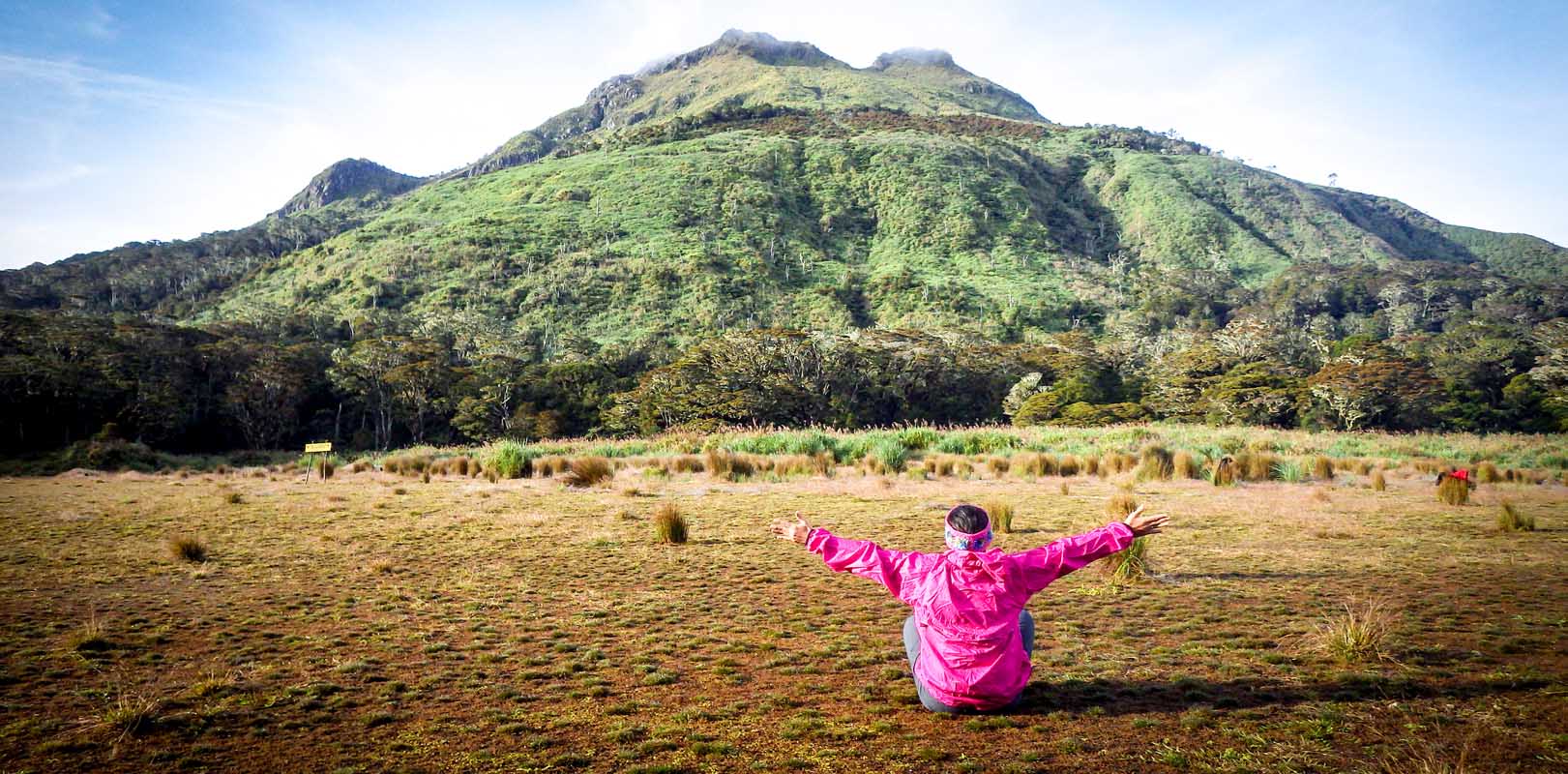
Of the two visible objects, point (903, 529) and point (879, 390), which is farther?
point (879, 390)

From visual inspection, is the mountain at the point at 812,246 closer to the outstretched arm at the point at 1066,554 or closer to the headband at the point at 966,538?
the headband at the point at 966,538

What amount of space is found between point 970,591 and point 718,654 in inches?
89.3

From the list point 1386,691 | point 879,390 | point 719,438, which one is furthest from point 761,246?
point 1386,691

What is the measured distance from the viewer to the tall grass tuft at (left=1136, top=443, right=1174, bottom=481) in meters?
15.5

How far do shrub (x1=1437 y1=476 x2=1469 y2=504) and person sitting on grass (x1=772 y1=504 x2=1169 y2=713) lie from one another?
11549 millimetres

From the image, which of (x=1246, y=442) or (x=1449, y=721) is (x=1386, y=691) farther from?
(x=1246, y=442)

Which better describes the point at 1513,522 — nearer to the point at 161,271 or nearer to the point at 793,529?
the point at 793,529

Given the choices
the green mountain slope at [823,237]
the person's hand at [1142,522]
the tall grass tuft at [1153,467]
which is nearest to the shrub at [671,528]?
the person's hand at [1142,522]

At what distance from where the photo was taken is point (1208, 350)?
150ft

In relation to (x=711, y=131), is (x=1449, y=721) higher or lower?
lower

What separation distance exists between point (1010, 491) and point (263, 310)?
239ft

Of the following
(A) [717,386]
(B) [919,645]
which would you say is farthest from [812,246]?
(B) [919,645]

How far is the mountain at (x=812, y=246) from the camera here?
69.1m

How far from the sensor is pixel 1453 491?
37.6 feet
